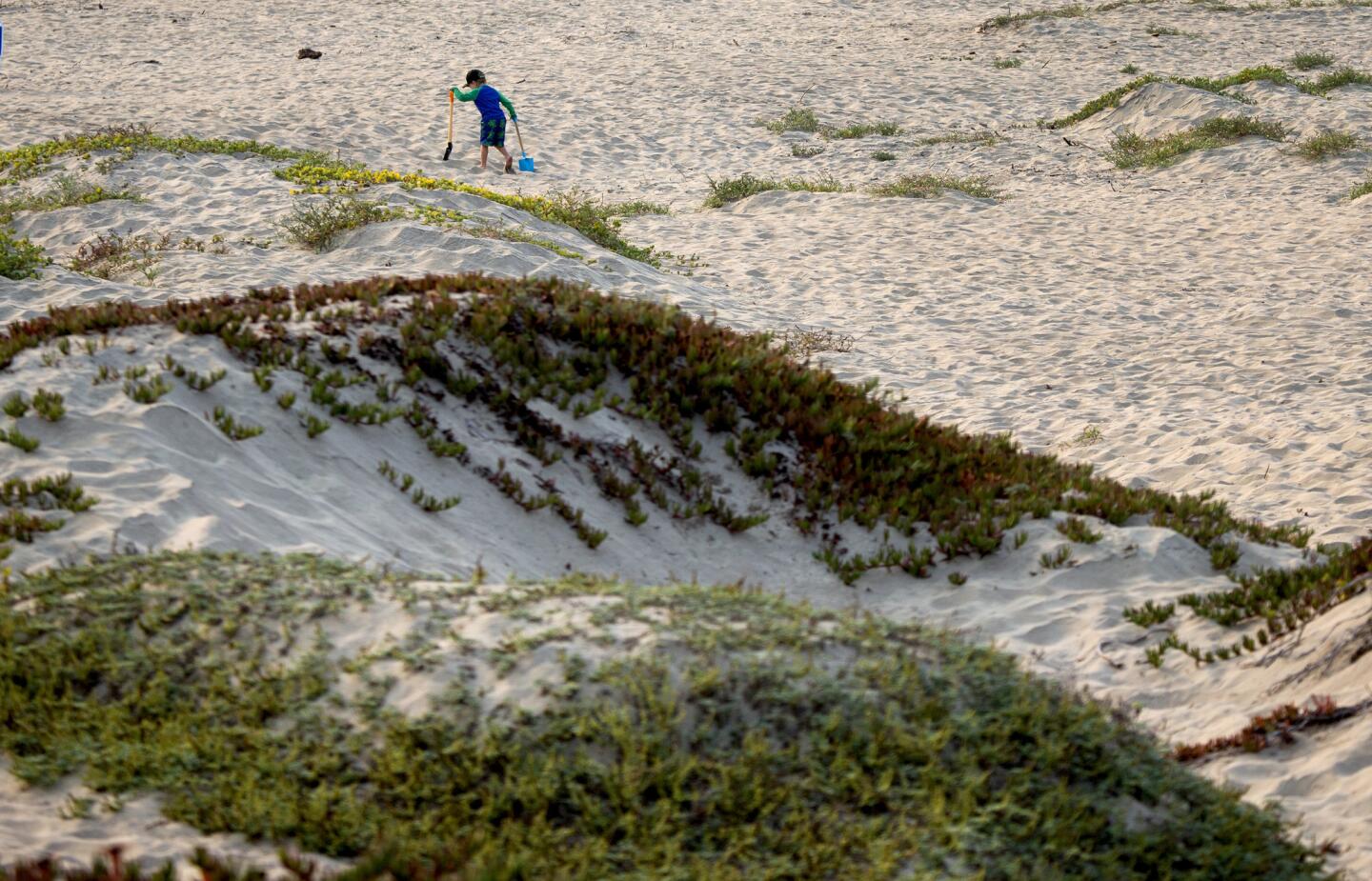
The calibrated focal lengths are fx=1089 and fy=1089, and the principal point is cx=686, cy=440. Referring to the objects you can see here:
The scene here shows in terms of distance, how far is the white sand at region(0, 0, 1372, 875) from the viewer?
21.4 ft

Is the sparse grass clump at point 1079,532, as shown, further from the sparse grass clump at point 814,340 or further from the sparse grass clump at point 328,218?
the sparse grass clump at point 328,218

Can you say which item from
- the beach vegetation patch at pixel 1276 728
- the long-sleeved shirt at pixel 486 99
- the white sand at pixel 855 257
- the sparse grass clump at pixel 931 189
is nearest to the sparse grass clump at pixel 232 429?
the white sand at pixel 855 257

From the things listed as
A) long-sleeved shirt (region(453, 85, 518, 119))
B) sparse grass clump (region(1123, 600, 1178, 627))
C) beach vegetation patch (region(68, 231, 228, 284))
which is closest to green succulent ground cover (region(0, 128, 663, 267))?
beach vegetation patch (region(68, 231, 228, 284))

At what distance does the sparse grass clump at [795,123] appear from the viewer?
24141 millimetres

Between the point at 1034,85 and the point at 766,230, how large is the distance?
1270 cm

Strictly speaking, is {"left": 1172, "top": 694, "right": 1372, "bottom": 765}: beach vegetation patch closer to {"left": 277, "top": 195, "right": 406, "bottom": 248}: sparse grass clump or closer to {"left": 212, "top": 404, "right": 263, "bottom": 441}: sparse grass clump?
{"left": 212, "top": 404, "right": 263, "bottom": 441}: sparse grass clump

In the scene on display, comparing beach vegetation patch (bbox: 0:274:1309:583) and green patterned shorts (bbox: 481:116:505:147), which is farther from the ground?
green patterned shorts (bbox: 481:116:505:147)

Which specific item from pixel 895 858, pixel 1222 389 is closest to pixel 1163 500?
pixel 1222 389

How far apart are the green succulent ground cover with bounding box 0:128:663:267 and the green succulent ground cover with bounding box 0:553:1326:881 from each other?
11.3 m

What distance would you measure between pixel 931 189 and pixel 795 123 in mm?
5251

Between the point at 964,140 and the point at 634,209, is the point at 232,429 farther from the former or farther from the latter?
the point at 964,140

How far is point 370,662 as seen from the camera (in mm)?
4629

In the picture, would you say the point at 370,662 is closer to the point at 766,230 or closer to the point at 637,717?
the point at 637,717

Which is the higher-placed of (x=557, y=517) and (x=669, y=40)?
(x=669, y=40)
